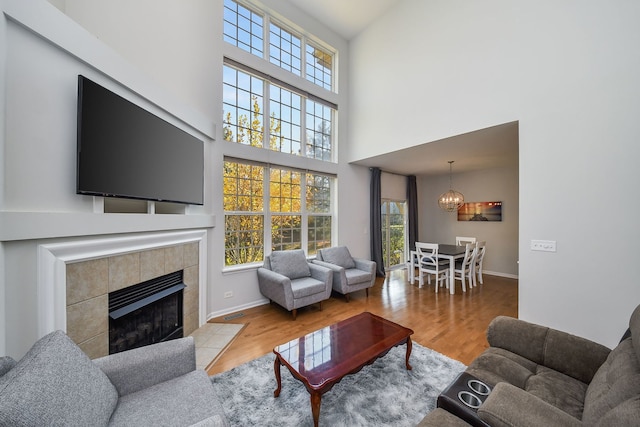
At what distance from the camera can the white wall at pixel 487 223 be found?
216 inches

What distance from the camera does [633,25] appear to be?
85.1 inches

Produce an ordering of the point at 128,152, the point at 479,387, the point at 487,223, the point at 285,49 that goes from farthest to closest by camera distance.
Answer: the point at 487,223
the point at 285,49
the point at 128,152
the point at 479,387

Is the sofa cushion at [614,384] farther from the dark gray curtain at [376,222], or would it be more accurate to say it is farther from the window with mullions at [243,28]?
the window with mullions at [243,28]

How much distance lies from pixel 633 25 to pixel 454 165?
328 cm

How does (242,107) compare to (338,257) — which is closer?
(242,107)

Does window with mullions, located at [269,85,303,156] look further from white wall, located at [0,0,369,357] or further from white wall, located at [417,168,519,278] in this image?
white wall, located at [417,168,519,278]

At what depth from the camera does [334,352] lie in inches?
75.0

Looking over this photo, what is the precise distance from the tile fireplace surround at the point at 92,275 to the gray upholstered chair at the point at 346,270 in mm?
2349

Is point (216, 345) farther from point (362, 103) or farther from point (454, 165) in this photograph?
point (454, 165)

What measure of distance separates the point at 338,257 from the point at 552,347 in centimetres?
311

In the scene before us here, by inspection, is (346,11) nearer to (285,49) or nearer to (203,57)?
(285,49)

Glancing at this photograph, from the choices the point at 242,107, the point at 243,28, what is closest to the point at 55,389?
Result: the point at 242,107

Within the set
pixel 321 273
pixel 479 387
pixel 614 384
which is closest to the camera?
pixel 614 384

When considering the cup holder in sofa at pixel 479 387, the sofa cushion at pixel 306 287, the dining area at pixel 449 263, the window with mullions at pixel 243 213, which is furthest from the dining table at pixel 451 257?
the cup holder in sofa at pixel 479 387
